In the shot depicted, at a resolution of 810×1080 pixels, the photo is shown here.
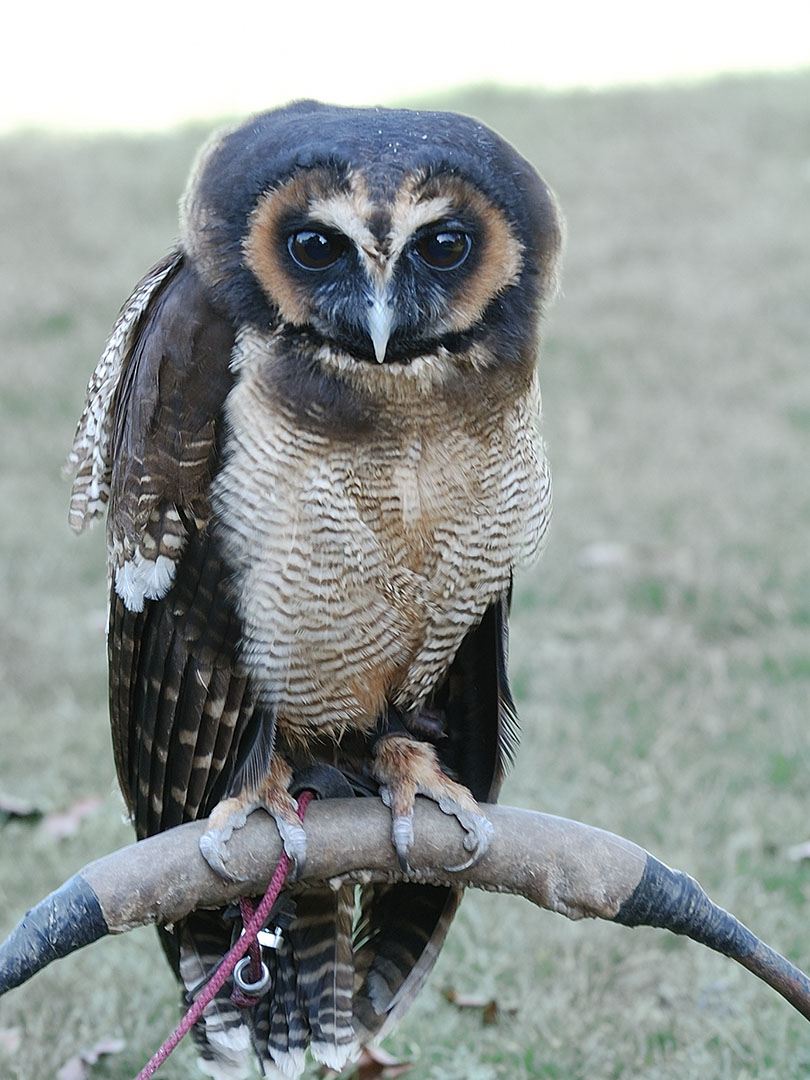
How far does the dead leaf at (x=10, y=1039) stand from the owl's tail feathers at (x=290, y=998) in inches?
24.6

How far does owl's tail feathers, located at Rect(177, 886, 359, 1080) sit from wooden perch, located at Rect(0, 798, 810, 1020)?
0.34 metres

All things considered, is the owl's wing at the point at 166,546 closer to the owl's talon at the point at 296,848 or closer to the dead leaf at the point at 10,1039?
the owl's talon at the point at 296,848

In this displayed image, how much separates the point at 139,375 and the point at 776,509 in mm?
4293

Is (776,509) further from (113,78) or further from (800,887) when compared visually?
(113,78)

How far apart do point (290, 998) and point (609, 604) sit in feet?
9.96

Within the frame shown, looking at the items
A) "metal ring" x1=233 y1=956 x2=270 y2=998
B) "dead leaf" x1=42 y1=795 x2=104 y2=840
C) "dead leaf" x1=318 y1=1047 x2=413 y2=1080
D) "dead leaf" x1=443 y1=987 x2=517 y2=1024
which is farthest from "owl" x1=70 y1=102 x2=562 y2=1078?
"dead leaf" x1=42 y1=795 x2=104 y2=840

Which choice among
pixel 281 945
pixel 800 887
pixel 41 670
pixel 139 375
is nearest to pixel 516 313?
pixel 139 375

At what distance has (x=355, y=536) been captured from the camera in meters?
2.40

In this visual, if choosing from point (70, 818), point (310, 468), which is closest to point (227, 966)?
point (310, 468)

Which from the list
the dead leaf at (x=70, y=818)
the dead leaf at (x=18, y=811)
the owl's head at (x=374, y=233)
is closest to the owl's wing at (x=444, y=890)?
the owl's head at (x=374, y=233)

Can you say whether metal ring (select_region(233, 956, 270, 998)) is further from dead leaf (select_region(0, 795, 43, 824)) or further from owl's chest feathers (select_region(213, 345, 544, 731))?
dead leaf (select_region(0, 795, 43, 824))

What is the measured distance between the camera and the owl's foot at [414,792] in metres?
2.39

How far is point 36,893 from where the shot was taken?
Answer: 3.75m

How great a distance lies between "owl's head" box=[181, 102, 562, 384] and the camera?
2186mm
